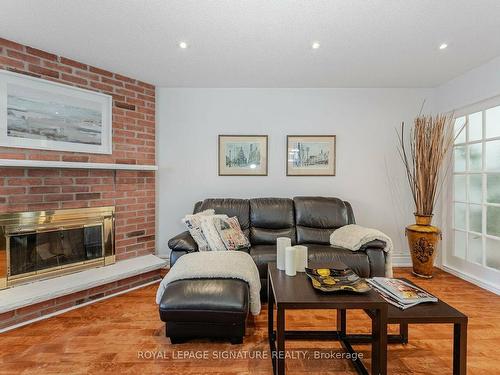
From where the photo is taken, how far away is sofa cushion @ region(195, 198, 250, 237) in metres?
3.05

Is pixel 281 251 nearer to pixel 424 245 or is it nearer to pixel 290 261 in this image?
pixel 290 261

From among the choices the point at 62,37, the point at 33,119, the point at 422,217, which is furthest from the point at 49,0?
the point at 422,217

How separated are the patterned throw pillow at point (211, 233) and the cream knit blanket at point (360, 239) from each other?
119 cm

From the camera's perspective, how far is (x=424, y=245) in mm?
3014

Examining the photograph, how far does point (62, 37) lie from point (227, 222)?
86.6 inches

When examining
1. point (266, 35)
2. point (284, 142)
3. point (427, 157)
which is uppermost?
point (266, 35)

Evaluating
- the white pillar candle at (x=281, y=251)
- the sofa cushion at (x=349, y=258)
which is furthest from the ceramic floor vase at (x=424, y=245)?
the white pillar candle at (x=281, y=251)

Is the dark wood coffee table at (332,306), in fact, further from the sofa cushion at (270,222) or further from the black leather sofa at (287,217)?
the sofa cushion at (270,222)

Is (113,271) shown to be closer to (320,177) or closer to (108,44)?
(108,44)

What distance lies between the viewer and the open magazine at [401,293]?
4.92 feet

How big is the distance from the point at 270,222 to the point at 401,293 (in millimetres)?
1629

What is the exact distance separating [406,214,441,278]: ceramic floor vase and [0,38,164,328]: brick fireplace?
3011mm

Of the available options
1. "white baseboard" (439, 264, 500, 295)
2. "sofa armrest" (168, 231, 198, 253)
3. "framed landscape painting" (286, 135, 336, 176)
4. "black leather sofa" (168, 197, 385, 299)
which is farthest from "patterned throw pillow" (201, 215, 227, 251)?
"white baseboard" (439, 264, 500, 295)

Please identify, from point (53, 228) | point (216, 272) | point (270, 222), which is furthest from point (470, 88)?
point (53, 228)
